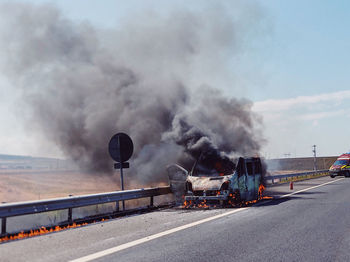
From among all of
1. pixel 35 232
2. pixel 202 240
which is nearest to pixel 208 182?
pixel 202 240

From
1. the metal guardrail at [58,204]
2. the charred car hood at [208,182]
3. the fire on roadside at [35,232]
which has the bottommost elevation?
the fire on roadside at [35,232]

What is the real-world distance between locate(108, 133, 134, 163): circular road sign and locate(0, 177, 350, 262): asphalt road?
3000 mm

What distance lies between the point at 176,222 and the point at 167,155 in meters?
10.3

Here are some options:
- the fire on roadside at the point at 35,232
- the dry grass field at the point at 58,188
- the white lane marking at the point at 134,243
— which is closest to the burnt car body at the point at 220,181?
the white lane marking at the point at 134,243

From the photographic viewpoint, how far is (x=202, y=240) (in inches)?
262

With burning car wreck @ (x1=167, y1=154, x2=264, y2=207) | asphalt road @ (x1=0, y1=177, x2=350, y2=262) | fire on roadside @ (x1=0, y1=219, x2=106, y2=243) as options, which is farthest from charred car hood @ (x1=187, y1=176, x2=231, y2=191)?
fire on roadside @ (x1=0, y1=219, x2=106, y2=243)

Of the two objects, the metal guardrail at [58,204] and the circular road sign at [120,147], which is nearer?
the metal guardrail at [58,204]

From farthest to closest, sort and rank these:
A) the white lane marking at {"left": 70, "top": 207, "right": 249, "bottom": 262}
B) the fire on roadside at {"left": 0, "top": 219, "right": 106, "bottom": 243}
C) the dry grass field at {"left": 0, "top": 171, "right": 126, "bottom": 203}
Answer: the dry grass field at {"left": 0, "top": 171, "right": 126, "bottom": 203} < the fire on roadside at {"left": 0, "top": 219, "right": 106, "bottom": 243} < the white lane marking at {"left": 70, "top": 207, "right": 249, "bottom": 262}

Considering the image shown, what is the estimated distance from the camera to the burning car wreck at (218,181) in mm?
11680

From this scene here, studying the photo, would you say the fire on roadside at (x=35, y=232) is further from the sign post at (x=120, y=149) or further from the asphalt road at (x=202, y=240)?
the sign post at (x=120, y=149)

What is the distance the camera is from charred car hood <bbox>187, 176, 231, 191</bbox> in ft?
38.5

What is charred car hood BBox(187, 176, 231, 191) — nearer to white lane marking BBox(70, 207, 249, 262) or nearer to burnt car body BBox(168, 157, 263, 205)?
burnt car body BBox(168, 157, 263, 205)

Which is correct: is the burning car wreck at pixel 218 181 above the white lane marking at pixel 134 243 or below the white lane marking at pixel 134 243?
above

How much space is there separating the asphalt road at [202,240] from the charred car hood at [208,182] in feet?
5.42
